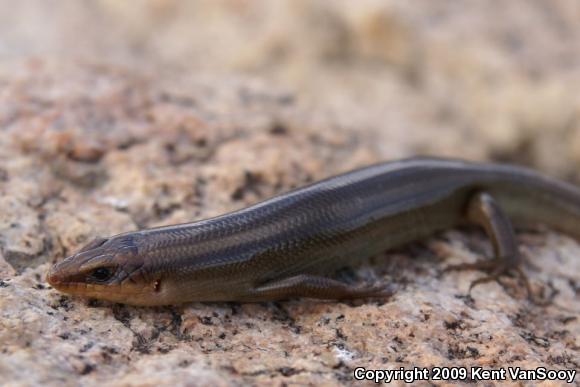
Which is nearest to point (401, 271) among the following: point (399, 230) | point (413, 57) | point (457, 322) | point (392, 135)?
point (399, 230)

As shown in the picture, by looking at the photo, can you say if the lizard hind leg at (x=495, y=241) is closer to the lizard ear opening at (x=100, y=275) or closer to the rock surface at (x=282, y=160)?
the rock surface at (x=282, y=160)

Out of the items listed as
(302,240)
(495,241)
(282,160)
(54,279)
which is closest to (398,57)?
(282,160)

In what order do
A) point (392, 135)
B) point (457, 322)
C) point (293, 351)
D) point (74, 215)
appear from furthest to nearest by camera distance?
point (392, 135) → point (74, 215) → point (457, 322) → point (293, 351)

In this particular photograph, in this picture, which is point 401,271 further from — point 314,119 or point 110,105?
point 110,105

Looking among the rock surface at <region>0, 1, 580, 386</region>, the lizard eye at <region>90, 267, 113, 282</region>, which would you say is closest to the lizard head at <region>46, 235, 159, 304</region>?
the lizard eye at <region>90, 267, 113, 282</region>

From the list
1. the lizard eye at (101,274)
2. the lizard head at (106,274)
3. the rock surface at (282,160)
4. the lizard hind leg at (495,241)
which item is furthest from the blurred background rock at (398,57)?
the lizard eye at (101,274)
